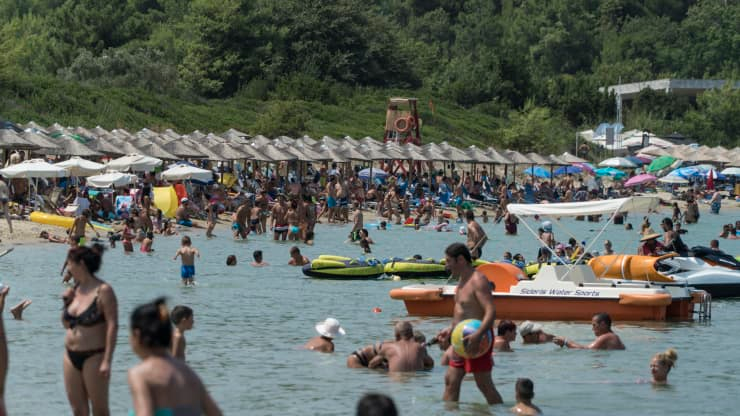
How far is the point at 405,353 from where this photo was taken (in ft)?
41.0

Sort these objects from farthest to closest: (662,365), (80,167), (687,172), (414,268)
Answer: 1. (687,172)
2. (80,167)
3. (414,268)
4. (662,365)

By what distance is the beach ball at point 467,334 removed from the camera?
9.05 meters

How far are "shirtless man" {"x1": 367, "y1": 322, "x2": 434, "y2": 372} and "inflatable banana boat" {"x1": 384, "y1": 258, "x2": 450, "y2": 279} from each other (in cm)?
984

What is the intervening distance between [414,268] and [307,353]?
8.25 meters

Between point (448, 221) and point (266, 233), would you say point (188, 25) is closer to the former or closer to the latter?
point (448, 221)

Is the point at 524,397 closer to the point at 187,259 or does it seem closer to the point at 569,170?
the point at 187,259

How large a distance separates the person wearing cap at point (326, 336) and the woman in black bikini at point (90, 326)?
6697 millimetres

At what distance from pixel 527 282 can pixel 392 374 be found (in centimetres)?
495

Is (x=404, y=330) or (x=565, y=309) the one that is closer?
(x=404, y=330)

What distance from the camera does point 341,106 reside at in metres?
69.8

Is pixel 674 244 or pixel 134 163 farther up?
pixel 134 163

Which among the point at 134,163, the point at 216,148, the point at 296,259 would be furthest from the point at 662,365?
the point at 216,148

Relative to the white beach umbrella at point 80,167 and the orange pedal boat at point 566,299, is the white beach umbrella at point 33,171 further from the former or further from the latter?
the orange pedal boat at point 566,299

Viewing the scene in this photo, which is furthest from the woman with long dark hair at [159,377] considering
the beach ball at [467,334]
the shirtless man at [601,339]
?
the shirtless man at [601,339]
